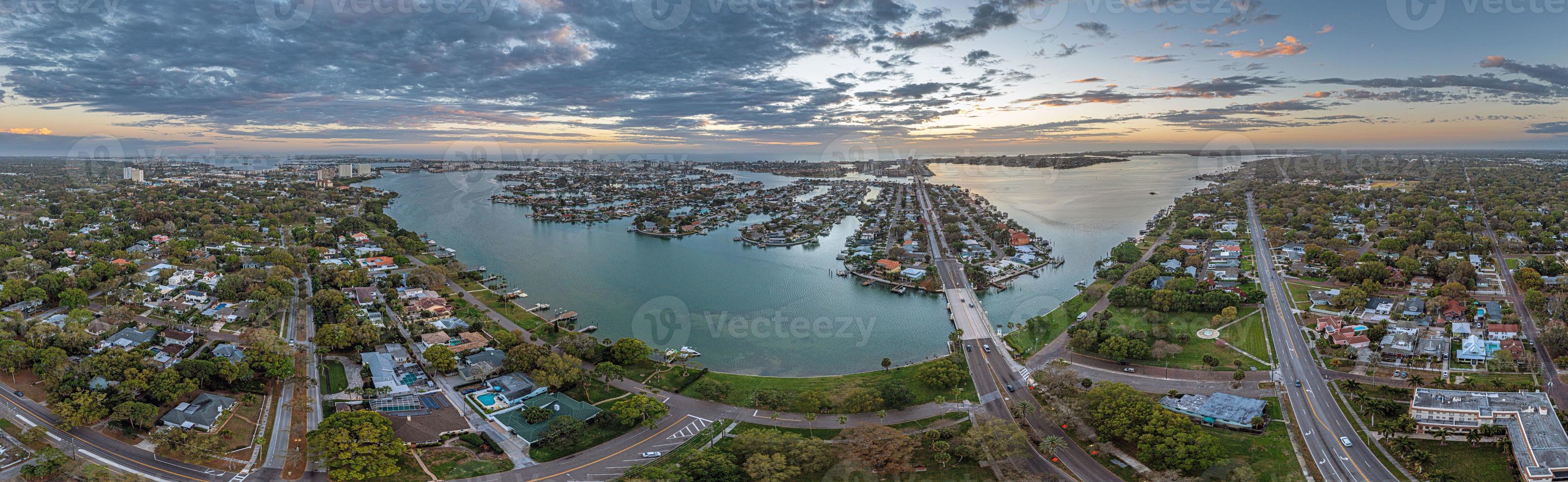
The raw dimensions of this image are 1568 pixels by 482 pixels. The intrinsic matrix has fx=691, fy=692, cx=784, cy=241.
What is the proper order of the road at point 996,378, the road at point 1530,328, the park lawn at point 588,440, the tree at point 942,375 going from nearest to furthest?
the road at point 996,378 < the park lawn at point 588,440 < the road at point 1530,328 < the tree at point 942,375

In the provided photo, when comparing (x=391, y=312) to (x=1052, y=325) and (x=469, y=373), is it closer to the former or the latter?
(x=469, y=373)

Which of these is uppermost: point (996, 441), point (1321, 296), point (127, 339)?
point (1321, 296)

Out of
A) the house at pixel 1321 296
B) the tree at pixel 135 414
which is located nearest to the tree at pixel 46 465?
the tree at pixel 135 414

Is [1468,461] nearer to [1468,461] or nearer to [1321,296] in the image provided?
[1468,461]

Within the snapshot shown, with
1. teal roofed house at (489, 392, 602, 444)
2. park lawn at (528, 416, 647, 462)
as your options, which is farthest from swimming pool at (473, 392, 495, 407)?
park lawn at (528, 416, 647, 462)

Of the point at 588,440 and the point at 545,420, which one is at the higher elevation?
the point at 545,420

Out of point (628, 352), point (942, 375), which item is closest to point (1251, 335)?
point (942, 375)

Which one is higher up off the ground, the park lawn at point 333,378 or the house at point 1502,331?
the house at point 1502,331

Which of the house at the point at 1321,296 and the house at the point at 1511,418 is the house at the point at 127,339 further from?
the house at the point at 1321,296
